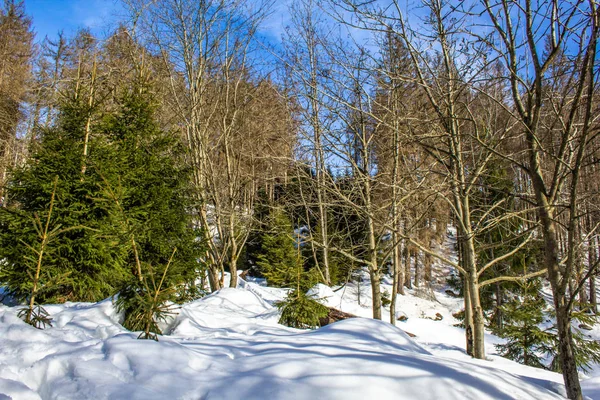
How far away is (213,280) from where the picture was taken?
9414 mm

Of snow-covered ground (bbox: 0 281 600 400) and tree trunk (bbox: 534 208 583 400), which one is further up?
tree trunk (bbox: 534 208 583 400)

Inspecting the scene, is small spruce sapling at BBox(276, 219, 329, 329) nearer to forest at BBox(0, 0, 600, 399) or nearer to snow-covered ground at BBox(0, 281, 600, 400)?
forest at BBox(0, 0, 600, 399)

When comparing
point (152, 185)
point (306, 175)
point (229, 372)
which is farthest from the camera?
point (152, 185)

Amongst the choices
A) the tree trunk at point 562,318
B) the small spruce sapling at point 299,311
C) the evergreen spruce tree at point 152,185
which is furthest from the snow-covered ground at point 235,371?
the evergreen spruce tree at point 152,185

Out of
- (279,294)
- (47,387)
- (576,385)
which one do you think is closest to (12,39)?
(279,294)

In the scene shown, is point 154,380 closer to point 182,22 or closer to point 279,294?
point 182,22

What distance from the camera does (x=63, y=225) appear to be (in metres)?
5.82

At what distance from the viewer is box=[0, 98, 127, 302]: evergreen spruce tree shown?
5484mm

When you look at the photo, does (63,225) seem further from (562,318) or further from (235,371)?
(562,318)

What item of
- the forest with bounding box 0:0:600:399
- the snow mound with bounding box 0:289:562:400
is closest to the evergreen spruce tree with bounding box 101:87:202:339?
the forest with bounding box 0:0:600:399

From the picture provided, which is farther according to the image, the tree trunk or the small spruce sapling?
the small spruce sapling

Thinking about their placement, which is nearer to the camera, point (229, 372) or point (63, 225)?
point (229, 372)

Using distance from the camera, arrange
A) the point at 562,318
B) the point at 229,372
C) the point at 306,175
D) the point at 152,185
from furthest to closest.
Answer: the point at 152,185, the point at 306,175, the point at 562,318, the point at 229,372

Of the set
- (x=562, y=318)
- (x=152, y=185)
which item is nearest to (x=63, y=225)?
(x=152, y=185)
